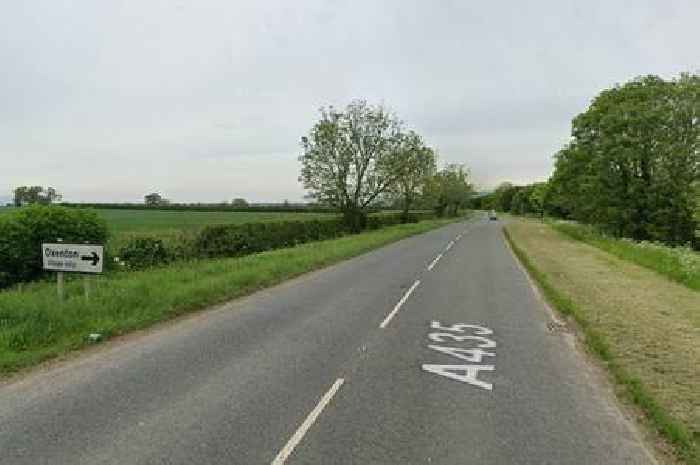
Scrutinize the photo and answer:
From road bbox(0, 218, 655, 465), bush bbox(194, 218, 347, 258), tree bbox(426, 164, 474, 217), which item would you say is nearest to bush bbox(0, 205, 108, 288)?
road bbox(0, 218, 655, 465)

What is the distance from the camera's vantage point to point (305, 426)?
488 cm

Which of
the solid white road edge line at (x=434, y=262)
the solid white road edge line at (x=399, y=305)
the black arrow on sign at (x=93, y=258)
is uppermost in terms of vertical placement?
the black arrow on sign at (x=93, y=258)

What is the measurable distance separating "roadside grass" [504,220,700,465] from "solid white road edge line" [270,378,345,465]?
3.21 m

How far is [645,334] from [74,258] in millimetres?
9891

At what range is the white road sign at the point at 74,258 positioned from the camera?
9391mm

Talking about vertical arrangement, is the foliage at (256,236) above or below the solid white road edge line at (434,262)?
above

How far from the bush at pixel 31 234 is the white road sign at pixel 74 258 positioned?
4154 millimetres

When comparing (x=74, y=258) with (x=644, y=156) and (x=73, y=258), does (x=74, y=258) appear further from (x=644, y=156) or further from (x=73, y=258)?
(x=644, y=156)

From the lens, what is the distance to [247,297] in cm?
1245

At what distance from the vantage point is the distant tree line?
34.6 meters

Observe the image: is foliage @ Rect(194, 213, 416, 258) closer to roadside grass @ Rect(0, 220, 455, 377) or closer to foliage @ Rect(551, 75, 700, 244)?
roadside grass @ Rect(0, 220, 455, 377)

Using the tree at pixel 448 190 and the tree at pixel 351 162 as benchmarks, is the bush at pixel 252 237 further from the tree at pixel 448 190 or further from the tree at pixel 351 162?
the tree at pixel 448 190

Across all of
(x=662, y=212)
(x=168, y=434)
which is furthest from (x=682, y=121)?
(x=168, y=434)

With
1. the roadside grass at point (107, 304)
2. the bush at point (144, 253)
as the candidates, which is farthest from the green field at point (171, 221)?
the roadside grass at point (107, 304)
